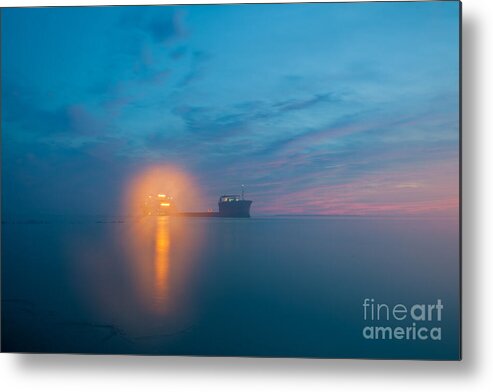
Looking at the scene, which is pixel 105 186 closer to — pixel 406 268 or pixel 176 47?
pixel 176 47

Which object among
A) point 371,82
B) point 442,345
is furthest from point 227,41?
point 442,345

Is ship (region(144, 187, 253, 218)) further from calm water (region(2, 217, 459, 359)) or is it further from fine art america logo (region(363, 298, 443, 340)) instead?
fine art america logo (region(363, 298, 443, 340))

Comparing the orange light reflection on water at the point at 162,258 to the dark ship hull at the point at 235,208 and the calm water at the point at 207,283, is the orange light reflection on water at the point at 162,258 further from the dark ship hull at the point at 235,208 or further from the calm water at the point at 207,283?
the dark ship hull at the point at 235,208

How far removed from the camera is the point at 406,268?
279 centimetres

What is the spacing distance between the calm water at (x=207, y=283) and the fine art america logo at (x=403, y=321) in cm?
3

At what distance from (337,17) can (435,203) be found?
0.99 m

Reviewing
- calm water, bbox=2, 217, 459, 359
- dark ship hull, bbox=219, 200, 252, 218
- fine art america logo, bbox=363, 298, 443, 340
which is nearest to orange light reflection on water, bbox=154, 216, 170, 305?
calm water, bbox=2, 217, 459, 359

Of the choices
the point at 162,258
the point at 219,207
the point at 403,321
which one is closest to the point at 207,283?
the point at 162,258

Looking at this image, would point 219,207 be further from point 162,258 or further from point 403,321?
point 403,321

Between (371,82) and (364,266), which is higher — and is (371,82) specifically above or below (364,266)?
above

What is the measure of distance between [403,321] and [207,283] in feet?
3.10

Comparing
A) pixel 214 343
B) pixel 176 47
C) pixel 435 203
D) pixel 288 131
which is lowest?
pixel 214 343

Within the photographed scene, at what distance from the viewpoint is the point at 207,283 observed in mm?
2904

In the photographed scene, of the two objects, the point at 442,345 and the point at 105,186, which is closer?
the point at 442,345
